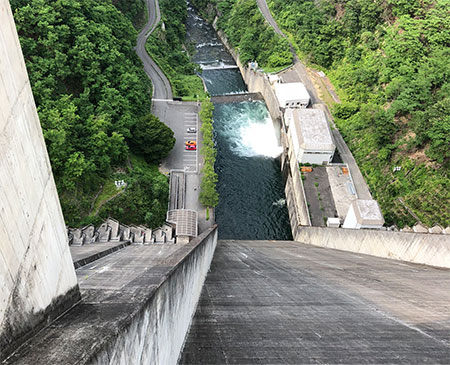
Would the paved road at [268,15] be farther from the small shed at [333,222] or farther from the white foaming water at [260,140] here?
the small shed at [333,222]

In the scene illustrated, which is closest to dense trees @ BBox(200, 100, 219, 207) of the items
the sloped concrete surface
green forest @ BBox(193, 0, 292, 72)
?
the sloped concrete surface

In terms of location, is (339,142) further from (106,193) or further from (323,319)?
(323,319)

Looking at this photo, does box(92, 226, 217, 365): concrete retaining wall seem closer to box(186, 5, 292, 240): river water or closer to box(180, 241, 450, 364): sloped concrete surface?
box(180, 241, 450, 364): sloped concrete surface

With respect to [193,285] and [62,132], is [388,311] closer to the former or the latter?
[193,285]

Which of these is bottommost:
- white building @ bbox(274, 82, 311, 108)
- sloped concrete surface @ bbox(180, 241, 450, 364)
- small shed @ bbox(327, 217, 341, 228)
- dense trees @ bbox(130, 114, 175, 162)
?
sloped concrete surface @ bbox(180, 241, 450, 364)

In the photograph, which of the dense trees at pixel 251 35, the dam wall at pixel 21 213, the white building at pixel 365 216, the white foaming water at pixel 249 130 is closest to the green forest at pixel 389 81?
the dense trees at pixel 251 35

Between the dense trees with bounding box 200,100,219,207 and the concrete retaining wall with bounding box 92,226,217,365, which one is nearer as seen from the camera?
the concrete retaining wall with bounding box 92,226,217,365

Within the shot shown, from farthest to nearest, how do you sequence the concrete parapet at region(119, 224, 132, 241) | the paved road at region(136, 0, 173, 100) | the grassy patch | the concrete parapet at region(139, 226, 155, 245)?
the paved road at region(136, 0, 173, 100), the grassy patch, the concrete parapet at region(139, 226, 155, 245), the concrete parapet at region(119, 224, 132, 241)
